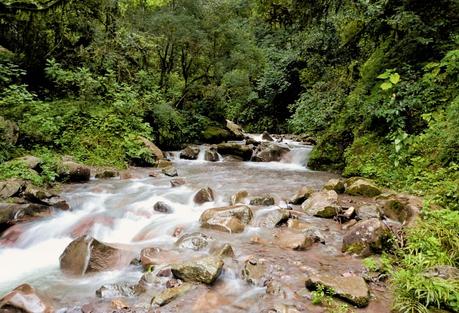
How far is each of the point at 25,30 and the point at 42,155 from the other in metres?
5.79

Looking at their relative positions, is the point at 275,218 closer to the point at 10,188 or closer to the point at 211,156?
the point at 10,188

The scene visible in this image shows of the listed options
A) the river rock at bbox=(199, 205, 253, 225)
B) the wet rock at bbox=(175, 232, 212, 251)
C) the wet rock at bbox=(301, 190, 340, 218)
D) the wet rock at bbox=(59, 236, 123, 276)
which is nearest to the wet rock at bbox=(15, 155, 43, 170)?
the wet rock at bbox=(59, 236, 123, 276)

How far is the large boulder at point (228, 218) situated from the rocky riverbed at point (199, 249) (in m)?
0.02

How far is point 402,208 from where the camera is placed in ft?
18.5

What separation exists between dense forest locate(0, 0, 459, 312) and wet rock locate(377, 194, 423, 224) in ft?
Answer: 0.82

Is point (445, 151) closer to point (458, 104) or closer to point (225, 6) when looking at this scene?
point (458, 104)

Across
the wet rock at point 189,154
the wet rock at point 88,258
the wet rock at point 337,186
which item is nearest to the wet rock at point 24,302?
the wet rock at point 88,258

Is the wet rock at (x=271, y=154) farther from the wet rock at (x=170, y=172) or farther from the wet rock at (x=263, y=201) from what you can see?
the wet rock at (x=263, y=201)

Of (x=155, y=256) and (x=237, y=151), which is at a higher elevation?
(x=237, y=151)

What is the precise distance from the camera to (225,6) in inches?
578

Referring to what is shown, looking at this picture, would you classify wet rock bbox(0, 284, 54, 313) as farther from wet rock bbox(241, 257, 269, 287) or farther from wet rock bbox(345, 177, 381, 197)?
wet rock bbox(345, 177, 381, 197)

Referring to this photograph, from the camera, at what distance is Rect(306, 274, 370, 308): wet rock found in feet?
11.6

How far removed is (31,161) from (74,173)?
98 centimetres

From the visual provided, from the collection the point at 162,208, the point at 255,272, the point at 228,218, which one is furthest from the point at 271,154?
the point at 255,272
